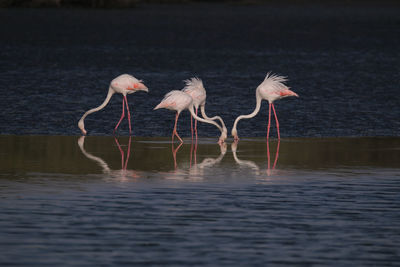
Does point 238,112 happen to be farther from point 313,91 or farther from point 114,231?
point 114,231

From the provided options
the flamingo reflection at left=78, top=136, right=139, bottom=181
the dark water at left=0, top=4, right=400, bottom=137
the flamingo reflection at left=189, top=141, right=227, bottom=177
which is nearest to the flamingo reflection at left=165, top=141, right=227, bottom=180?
the flamingo reflection at left=189, top=141, right=227, bottom=177

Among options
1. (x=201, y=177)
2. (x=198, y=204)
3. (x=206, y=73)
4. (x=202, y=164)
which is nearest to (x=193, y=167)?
(x=202, y=164)

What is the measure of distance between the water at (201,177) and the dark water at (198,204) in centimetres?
2

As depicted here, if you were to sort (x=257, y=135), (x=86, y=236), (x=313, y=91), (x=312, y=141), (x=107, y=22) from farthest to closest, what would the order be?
(x=107, y=22)
(x=313, y=91)
(x=257, y=135)
(x=312, y=141)
(x=86, y=236)

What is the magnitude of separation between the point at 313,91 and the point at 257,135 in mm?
10488

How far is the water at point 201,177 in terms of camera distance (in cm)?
1025

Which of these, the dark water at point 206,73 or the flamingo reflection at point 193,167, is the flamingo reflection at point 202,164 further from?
the dark water at point 206,73

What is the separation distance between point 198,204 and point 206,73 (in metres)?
26.5

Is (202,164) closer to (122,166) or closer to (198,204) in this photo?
(122,166)

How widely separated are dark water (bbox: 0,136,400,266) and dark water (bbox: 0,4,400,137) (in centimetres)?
371

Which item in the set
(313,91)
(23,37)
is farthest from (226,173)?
(23,37)

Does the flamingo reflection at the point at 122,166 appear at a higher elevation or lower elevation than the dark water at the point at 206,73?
lower

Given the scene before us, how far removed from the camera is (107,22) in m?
92.2

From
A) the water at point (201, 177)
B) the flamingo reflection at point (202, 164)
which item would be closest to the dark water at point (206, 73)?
the water at point (201, 177)
